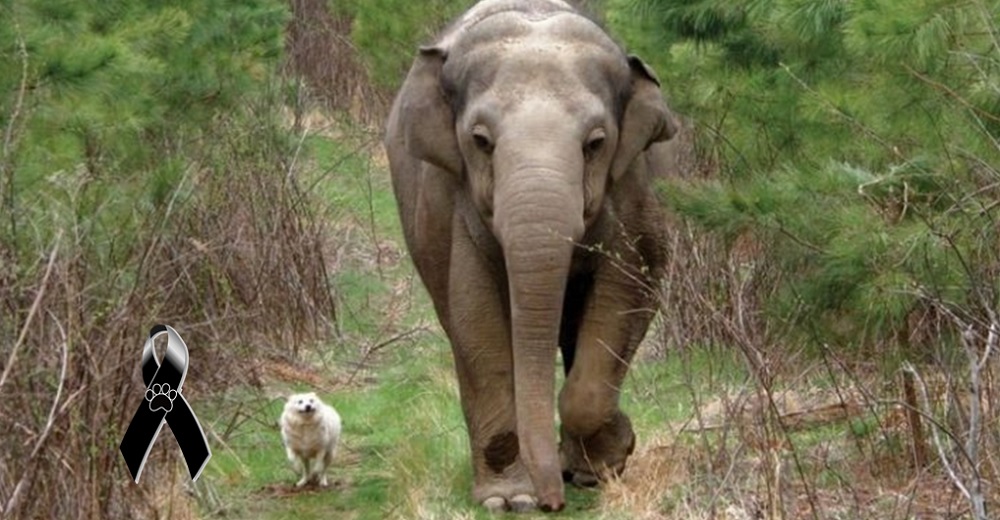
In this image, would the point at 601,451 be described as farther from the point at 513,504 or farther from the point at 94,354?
the point at 94,354

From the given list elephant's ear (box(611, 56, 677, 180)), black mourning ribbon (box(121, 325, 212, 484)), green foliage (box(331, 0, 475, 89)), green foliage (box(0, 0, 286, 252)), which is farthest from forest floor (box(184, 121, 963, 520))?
green foliage (box(331, 0, 475, 89))

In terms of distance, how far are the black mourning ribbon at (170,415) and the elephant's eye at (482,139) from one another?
10.4 ft

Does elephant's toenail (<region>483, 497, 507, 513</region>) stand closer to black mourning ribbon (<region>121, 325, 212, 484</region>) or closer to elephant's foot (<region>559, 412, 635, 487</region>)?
elephant's foot (<region>559, 412, 635, 487</region>)

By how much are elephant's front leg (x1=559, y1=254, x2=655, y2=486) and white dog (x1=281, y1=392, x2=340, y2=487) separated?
1.12m

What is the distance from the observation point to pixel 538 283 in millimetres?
9062

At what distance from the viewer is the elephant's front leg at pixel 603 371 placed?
9750mm

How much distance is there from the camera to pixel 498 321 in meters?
9.79

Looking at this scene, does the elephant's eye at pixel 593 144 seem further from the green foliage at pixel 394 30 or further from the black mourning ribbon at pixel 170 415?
the green foliage at pixel 394 30

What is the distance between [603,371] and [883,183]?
1913mm

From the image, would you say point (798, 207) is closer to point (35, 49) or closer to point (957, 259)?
point (957, 259)

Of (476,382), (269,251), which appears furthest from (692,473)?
(269,251)

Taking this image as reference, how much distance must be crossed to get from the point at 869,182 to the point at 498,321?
2231mm

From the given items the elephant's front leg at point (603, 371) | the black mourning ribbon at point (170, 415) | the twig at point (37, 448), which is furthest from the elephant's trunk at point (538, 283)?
the black mourning ribbon at point (170, 415)

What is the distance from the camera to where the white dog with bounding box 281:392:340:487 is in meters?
10.4
